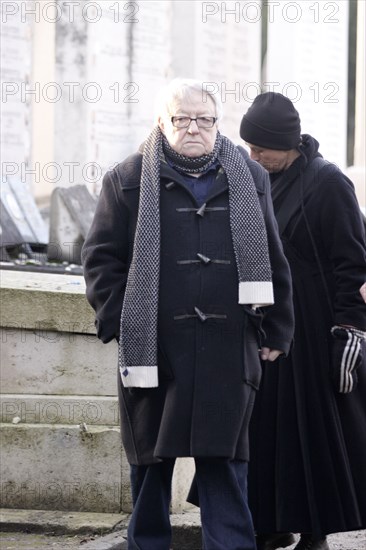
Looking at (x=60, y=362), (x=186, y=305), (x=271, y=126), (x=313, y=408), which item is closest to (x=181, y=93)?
(x=186, y=305)

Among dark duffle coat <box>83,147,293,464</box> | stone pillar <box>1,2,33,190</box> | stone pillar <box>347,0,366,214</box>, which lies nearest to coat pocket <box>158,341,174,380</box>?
dark duffle coat <box>83,147,293,464</box>

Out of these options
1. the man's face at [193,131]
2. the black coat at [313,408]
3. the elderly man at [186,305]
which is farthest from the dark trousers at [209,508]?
the man's face at [193,131]

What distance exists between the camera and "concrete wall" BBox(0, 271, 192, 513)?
685cm

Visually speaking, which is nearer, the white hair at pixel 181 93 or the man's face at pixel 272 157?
the white hair at pixel 181 93

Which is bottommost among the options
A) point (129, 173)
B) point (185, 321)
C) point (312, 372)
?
point (312, 372)

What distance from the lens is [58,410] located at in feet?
22.8

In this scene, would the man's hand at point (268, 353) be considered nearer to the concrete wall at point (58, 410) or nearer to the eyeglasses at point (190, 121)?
the eyeglasses at point (190, 121)

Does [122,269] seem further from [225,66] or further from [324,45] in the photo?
[225,66]

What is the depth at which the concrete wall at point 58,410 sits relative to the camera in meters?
6.85

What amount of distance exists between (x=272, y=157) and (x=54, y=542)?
5.99 ft

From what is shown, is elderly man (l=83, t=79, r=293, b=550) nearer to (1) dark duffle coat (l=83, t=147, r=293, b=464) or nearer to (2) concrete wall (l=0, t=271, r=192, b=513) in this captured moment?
(1) dark duffle coat (l=83, t=147, r=293, b=464)

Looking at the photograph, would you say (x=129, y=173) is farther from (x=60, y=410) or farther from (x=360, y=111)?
(x=360, y=111)

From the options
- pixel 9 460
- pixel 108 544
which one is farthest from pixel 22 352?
pixel 108 544

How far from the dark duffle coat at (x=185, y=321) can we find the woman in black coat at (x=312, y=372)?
2.53ft
